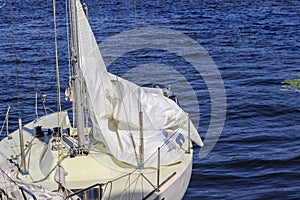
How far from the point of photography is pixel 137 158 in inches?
650

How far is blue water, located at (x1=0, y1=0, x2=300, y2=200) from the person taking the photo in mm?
22391

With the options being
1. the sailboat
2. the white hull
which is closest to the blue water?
the sailboat

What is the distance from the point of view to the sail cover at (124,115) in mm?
16766

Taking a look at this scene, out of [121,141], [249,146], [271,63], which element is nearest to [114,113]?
[121,141]

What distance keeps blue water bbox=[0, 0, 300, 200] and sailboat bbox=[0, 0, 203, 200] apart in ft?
10.6

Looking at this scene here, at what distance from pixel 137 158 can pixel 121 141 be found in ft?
2.23

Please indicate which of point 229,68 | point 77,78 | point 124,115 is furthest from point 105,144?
→ point 229,68

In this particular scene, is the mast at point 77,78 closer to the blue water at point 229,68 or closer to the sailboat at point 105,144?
the sailboat at point 105,144

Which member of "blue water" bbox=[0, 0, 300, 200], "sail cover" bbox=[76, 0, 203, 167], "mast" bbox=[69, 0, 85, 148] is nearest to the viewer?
"mast" bbox=[69, 0, 85, 148]

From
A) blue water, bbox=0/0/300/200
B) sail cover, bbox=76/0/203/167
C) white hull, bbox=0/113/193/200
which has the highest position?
sail cover, bbox=76/0/203/167

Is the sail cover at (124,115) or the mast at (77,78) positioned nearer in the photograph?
the mast at (77,78)

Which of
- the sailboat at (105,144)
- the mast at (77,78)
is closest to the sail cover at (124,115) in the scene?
the sailboat at (105,144)

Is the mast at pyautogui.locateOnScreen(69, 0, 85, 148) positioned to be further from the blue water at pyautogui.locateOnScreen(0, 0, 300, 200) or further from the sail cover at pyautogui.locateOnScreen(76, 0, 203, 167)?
the blue water at pyautogui.locateOnScreen(0, 0, 300, 200)

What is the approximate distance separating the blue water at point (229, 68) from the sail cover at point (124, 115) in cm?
309
